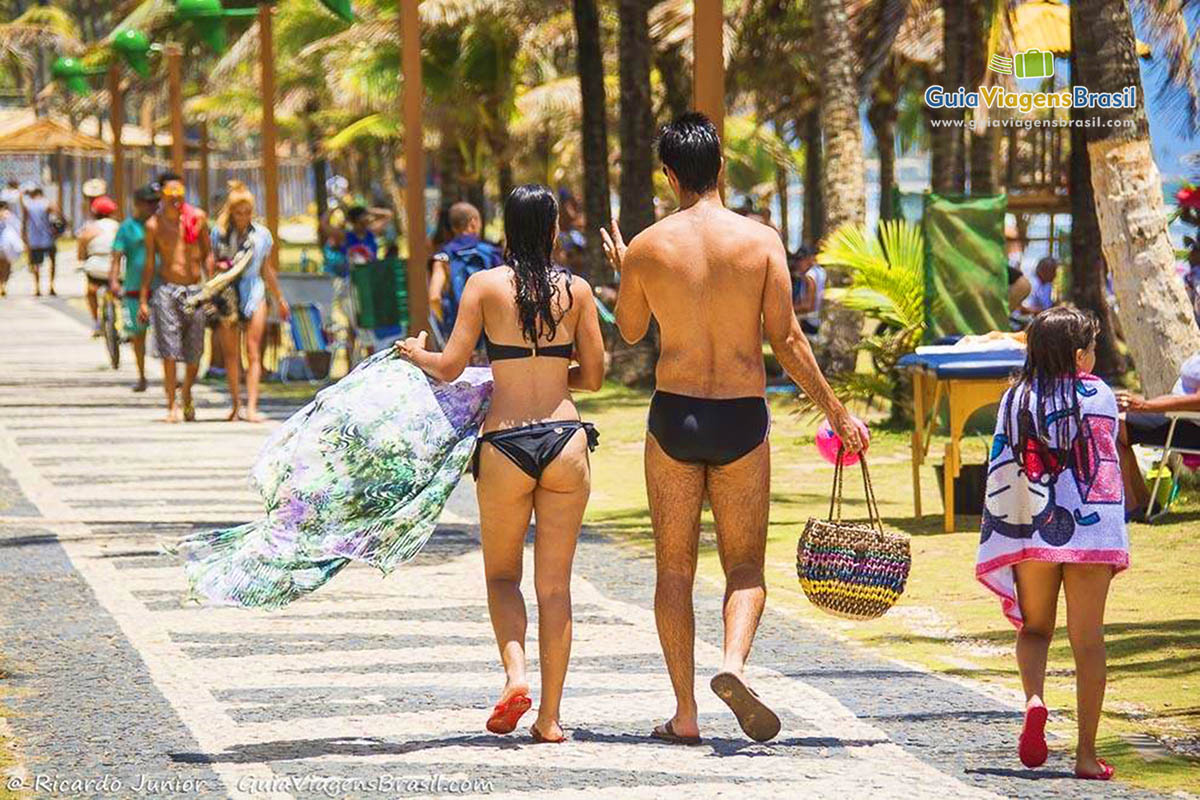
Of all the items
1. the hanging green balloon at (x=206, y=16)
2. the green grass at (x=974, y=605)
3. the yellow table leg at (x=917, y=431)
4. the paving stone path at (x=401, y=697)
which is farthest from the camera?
the hanging green balloon at (x=206, y=16)

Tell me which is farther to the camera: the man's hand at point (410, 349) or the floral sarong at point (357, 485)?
the man's hand at point (410, 349)

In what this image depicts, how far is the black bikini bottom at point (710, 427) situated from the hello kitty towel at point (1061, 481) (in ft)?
2.43

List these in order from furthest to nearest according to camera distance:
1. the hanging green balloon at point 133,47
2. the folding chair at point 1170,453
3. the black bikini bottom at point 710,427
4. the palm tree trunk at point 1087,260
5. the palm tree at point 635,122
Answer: the hanging green balloon at point 133,47 → the palm tree at point 635,122 → the palm tree trunk at point 1087,260 → the folding chair at point 1170,453 → the black bikini bottom at point 710,427

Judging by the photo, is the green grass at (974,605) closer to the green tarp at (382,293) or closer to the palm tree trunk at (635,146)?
the green tarp at (382,293)

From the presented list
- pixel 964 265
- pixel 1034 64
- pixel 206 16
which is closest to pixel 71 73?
pixel 206 16

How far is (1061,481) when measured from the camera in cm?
597

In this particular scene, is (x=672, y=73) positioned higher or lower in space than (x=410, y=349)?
higher

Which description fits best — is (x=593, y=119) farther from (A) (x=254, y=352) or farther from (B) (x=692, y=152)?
(B) (x=692, y=152)

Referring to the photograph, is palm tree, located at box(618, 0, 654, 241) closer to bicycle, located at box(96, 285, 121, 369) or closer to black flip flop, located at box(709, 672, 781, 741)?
bicycle, located at box(96, 285, 121, 369)

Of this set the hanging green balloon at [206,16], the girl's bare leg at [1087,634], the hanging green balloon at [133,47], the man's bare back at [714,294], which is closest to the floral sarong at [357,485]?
the man's bare back at [714,294]

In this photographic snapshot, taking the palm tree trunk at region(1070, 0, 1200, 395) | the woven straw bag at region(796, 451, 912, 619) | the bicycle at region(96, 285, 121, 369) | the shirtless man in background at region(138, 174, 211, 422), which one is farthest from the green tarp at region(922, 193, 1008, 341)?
the bicycle at region(96, 285, 121, 369)

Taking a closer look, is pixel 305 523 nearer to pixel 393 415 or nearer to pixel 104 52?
pixel 393 415

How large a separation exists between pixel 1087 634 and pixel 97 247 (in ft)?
61.9

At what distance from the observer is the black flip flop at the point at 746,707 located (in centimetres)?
594
